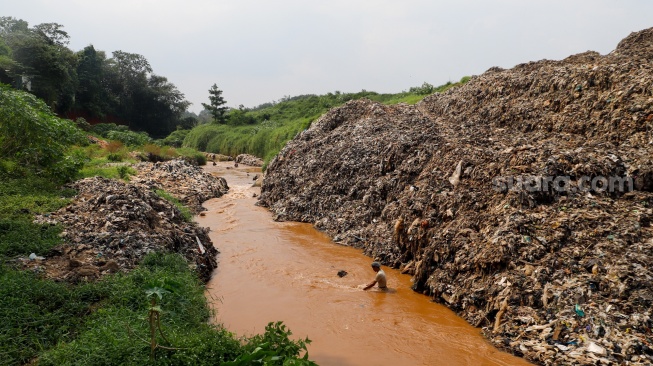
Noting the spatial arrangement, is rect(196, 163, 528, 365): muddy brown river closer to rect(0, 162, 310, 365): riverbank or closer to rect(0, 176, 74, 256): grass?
rect(0, 162, 310, 365): riverbank

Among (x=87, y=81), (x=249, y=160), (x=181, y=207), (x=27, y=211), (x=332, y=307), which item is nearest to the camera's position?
(x=332, y=307)

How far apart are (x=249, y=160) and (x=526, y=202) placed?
26.2 metres

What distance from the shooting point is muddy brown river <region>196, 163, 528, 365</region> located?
5.37 metres

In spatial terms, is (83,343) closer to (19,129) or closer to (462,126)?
(19,129)

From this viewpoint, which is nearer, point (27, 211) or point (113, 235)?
point (113, 235)

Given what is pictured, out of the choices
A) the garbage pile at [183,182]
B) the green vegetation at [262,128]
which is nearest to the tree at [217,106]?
the green vegetation at [262,128]

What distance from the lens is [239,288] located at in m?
7.71

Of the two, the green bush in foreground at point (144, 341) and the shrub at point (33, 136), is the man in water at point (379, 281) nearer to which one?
the green bush in foreground at point (144, 341)

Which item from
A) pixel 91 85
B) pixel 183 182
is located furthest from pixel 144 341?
pixel 91 85

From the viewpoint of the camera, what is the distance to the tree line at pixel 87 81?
26703 mm

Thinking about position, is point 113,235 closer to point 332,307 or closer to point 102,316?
point 102,316

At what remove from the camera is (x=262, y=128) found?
35375 mm

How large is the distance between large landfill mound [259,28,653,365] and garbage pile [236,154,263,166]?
17.3m

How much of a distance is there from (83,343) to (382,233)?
6.50 meters
